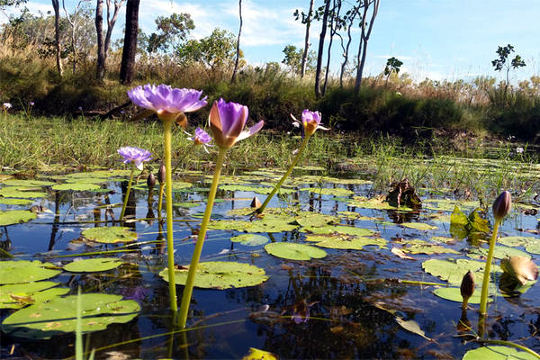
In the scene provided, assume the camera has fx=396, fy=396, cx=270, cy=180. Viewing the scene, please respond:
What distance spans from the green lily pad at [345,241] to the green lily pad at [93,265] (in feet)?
2.45

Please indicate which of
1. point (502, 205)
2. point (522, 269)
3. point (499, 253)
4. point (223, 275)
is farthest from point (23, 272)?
point (499, 253)

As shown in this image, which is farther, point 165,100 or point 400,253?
point 400,253

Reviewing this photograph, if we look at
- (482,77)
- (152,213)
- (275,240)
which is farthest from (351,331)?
(482,77)

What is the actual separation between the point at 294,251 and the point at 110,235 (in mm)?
706

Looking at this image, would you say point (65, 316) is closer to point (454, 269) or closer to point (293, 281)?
point (293, 281)

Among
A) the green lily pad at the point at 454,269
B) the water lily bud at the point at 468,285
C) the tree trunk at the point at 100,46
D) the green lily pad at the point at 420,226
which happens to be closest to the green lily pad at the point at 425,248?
the green lily pad at the point at 454,269

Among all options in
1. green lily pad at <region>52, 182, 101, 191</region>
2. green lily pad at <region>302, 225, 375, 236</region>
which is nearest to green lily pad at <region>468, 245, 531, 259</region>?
green lily pad at <region>302, 225, 375, 236</region>

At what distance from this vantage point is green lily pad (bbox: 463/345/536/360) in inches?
32.1

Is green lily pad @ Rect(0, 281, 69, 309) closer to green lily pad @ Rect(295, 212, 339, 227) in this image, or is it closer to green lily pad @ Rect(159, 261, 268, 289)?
green lily pad @ Rect(159, 261, 268, 289)

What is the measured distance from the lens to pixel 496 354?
0.83m

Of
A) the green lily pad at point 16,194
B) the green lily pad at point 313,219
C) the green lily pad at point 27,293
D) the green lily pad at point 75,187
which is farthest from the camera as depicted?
the green lily pad at point 75,187

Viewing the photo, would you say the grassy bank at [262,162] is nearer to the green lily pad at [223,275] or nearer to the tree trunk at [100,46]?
the green lily pad at [223,275]

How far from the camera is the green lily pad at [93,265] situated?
3.84 ft

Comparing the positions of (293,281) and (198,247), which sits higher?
(198,247)
